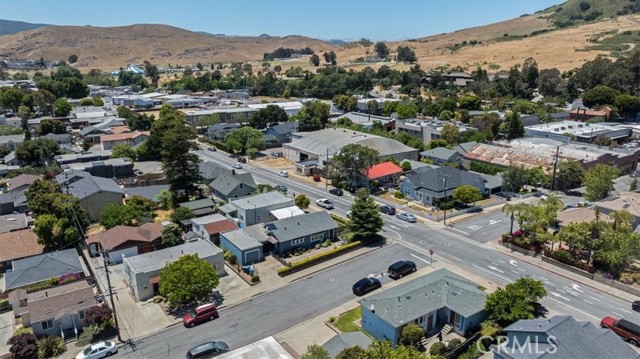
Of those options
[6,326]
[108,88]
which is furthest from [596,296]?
[108,88]

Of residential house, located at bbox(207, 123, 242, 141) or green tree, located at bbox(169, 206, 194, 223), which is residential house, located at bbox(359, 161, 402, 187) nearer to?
green tree, located at bbox(169, 206, 194, 223)

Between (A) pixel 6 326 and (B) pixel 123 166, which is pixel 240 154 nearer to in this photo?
(B) pixel 123 166

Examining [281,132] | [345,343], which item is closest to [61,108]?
[281,132]

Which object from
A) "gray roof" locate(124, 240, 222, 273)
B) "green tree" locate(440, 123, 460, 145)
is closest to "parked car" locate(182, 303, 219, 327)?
"gray roof" locate(124, 240, 222, 273)

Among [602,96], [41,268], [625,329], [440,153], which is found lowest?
[625,329]

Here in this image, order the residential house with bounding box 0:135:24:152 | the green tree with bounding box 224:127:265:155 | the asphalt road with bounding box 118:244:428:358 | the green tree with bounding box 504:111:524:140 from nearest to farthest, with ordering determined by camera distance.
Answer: the asphalt road with bounding box 118:244:428:358, the residential house with bounding box 0:135:24:152, the green tree with bounding box 224:127:265:155, the green tree with bounding box 504:111:524:140

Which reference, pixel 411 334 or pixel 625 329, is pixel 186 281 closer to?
pixel 411 334

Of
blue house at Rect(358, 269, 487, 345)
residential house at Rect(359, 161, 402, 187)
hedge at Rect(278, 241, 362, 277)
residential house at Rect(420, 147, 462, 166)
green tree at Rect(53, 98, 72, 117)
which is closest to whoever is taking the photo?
blue house at Rect(358, 269, 487, 345)
